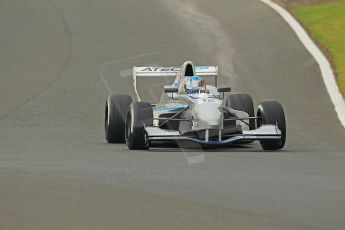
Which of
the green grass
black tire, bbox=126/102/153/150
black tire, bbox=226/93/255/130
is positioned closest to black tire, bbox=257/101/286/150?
→ black tire, bbox=226/93/255/130

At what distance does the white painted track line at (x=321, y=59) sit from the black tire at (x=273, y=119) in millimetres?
4458

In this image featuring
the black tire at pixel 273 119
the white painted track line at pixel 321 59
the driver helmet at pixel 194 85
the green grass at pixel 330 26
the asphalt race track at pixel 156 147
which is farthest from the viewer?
the green grass at pixel 330 26

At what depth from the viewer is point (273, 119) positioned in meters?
16.7

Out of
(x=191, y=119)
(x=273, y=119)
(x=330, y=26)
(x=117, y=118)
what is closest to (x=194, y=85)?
(x=191, y=119)

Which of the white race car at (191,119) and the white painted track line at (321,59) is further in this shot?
the white painted track line at (321,59)

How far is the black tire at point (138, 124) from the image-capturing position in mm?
16062

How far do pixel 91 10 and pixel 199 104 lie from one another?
2156 centimetres

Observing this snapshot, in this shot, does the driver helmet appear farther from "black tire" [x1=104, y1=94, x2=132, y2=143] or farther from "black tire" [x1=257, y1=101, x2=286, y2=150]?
"black tire" [x1=104, y1=94, x2=132, y2=143]

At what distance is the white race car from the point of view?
Answer: 16094 mm

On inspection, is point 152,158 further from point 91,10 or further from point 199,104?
point 91,10

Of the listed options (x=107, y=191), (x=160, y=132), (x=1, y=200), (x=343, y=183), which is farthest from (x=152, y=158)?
(x=1, y=200)

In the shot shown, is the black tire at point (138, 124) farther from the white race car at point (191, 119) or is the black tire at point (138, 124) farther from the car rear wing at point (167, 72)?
the car rear wing at point (167, 72)

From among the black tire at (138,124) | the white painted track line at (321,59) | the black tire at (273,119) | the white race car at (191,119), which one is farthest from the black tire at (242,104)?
the white painted track line at (321,59)

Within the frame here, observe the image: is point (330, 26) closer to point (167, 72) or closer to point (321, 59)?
point (321, 59)
